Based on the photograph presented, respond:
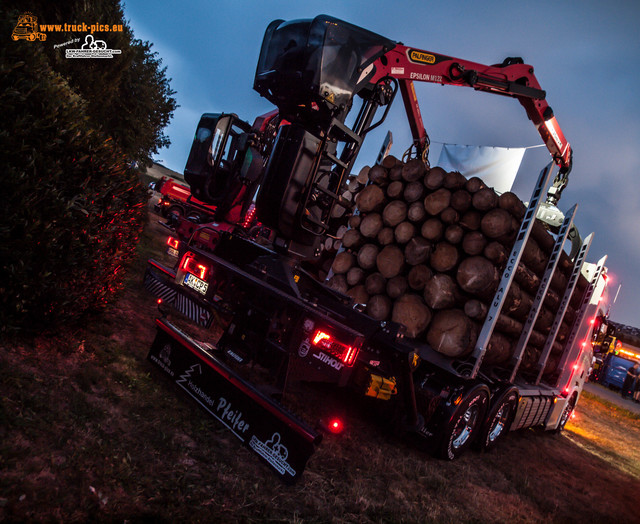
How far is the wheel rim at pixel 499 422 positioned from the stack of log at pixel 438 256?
2.03 feet

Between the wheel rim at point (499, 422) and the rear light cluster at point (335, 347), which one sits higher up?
the rear light cluster at point (335, 347)

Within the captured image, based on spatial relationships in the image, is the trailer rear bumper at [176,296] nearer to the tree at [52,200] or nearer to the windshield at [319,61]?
the tree at [52,200]

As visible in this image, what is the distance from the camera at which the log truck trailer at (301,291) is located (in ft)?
Answer: 10.1

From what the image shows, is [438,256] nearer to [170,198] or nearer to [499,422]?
[499,422]

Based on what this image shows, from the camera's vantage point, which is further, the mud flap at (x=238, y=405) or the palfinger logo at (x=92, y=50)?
the palfinger logo at (x=92, y=50)

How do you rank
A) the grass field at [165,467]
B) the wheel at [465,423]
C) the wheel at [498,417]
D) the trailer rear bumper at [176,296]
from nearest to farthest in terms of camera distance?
the grass field at [165,467], the trailer rear bumper at [176,296], the wheel at [465,423], the wheel at [498,417]

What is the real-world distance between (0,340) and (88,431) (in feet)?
3.41

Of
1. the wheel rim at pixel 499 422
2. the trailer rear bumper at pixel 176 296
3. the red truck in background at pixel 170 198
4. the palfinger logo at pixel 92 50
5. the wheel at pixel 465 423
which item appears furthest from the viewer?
the red truck in background at pixel 170 198

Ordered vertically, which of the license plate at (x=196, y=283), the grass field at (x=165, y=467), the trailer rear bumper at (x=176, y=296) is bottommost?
the grass field at (x=165, y=467)

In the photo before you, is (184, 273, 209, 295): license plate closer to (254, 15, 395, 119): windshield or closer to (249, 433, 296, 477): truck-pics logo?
(249, 433, 296, 477): truck-pics logo

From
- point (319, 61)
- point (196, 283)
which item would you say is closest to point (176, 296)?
point (196, 283)

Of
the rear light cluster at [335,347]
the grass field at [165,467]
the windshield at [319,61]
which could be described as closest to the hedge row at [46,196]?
the grass field at [165,467]

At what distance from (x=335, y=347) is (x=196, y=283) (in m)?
1.61

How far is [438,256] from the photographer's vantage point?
4863mm
